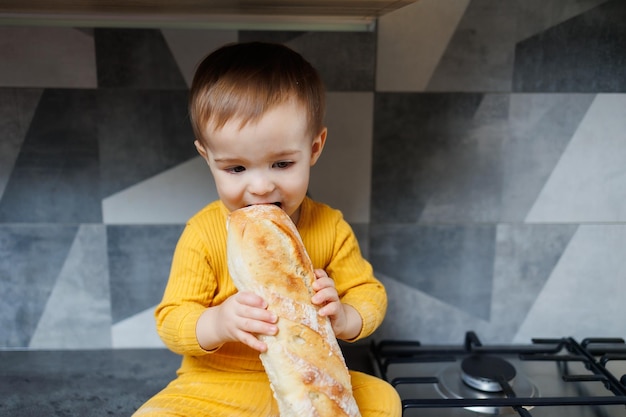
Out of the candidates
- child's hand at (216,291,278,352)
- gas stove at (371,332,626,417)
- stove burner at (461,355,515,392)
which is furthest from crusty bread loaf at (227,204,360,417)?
stove burner at (461,355,515,392)

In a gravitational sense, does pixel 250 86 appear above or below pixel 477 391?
above

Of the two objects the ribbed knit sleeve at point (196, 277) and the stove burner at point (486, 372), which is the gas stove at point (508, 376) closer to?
the stove burner at point (486, 372)

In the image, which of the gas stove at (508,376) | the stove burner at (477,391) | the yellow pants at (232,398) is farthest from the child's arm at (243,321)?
the stove burner at (477,391)

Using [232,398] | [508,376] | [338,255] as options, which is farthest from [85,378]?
[508,376]

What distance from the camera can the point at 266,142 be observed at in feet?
2.22

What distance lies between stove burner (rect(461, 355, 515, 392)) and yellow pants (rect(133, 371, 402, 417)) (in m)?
0.23

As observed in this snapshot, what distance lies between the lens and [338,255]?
2.88 feet

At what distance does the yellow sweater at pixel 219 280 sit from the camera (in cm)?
78

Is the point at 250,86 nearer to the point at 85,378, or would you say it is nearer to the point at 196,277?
the point at 196,277

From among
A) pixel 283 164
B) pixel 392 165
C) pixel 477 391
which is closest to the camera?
pixel 283 164

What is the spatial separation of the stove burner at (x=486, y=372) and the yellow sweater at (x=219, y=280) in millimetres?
241

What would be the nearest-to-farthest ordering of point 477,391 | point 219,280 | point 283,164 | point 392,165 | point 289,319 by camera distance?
point 289,319
point 283,164
point 219,280
point 477,391
point 392,165

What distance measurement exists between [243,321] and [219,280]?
21 cm

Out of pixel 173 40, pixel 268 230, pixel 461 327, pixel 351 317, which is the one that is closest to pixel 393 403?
pixel 351 317
